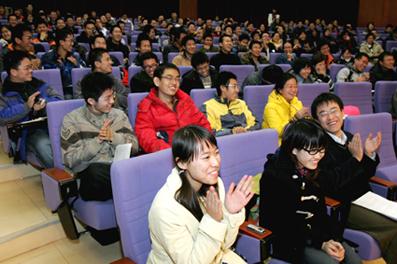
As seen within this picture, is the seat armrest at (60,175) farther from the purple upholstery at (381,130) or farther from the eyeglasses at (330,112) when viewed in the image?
the purple upholstery at (381,130)

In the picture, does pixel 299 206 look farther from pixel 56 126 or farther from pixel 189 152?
pixel 56 126

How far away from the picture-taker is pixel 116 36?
5801mm

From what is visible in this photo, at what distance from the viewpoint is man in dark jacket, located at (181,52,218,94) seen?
383 cm

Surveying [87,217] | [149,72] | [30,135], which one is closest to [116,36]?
[149,72]

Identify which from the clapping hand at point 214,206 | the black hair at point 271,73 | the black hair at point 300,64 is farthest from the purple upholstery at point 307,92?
the clapping hand at point 214,206

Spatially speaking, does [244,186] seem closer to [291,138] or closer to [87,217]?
[291,138]

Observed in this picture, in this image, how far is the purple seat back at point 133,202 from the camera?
4.81 feet

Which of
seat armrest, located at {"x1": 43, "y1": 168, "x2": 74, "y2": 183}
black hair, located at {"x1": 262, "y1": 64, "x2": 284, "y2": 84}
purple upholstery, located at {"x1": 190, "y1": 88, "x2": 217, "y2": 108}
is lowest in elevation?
seat armrest, located at {"x1": 43, "y1": 168, "x2": 74, "y2": 183}

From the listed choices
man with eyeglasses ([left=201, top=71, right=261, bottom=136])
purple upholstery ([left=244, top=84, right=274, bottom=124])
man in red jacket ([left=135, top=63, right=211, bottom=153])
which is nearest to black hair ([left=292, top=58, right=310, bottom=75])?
purple upholstery ([left=244, top=84, right=274, bottom=124])

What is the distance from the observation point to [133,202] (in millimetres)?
1494

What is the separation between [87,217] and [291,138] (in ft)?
3.62

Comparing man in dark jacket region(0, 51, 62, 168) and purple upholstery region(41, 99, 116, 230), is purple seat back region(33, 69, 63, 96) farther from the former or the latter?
purple upholstery region(41, 99, 116, 230)

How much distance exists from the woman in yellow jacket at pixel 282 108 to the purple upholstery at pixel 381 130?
47 cm

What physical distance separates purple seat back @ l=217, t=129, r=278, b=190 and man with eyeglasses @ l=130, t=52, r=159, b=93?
1.76 meters
